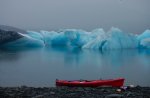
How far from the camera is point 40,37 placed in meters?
40.7

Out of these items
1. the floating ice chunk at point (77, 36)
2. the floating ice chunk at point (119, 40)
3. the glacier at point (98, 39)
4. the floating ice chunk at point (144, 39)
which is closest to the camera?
the floating ice chunk at point (119, 40)

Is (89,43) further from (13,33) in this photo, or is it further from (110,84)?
(110,84)

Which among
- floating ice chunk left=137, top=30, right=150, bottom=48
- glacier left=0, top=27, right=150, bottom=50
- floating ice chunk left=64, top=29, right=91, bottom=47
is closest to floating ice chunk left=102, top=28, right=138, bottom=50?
glacier left=0, top=27, right=150, bottom=50

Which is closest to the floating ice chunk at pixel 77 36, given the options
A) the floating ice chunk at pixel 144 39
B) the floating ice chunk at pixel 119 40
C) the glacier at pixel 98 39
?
the glacier at pixel 98 39

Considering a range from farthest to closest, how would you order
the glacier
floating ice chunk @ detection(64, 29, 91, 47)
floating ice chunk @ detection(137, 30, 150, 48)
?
floating ice chunk @ detection(64, 29, 91, 47) → floating ice chunk @ detection(137, 30, 150, 48) → the glacier

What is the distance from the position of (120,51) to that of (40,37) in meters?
10.9

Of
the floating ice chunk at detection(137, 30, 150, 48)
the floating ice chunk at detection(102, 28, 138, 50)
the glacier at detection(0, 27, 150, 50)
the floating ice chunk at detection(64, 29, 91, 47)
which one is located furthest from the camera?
the floating ice chunk at detection(64, 29, 91, 47)

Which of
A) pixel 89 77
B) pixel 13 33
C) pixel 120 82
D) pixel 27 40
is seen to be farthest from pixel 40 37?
pixel 120 82

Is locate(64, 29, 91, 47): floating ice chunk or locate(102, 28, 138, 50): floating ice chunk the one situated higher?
locate(64, 29, 91, 47): floating ice chunk

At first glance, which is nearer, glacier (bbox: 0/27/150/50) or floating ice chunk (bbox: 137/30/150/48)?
glacier (bbox: 0/27/150/50)

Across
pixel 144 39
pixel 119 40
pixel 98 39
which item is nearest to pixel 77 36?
pixel 98 39

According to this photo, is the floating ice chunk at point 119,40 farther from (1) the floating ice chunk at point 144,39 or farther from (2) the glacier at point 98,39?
(1) the floating ice chunk at point 144,39

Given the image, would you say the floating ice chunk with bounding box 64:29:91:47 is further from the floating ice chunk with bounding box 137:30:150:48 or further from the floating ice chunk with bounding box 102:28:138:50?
the floating ice chunk with bounding box 137:30:150:48

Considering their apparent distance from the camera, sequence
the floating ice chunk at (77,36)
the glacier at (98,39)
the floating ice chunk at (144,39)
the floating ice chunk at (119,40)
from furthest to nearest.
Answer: the floating ice chunk at (77,36), the floating ice chunk at (144,39), the glacier at (98,39), the floating ice chunk at (119,40)
